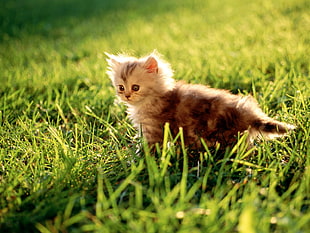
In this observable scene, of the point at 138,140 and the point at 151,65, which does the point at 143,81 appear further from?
the point at 138,140

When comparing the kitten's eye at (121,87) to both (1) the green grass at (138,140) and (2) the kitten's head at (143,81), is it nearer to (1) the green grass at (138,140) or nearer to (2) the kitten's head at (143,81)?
(2) the kitten's head at (143,81)

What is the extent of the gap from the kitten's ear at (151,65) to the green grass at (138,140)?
1.53ft

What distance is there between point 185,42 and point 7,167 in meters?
4.36

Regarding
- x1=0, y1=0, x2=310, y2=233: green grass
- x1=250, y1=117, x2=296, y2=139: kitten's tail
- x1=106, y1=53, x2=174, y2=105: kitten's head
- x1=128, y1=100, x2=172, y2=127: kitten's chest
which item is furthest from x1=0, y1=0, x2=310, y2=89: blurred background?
x1=250, y1=117, x2=296, y2=139: kitten's tail

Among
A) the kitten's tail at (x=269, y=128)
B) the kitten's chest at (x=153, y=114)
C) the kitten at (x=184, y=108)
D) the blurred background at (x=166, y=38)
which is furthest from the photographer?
the blurred background at (x=166, y=38)

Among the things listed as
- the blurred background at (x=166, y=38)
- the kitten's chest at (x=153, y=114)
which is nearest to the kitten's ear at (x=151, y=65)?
the kitten's chest at (x=153, y=114)

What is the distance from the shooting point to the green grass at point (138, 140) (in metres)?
1.47

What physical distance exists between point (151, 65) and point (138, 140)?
0.55 meters

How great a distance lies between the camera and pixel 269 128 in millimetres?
1944

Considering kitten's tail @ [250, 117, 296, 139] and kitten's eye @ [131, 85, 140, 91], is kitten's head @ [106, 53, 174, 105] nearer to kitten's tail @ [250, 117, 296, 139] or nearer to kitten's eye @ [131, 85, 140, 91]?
kitten's eye @ [131, 85, 140, 91]

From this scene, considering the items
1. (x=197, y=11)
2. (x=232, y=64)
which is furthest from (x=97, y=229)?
(x=197, y=11)

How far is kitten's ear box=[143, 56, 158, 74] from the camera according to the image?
239 centimetres

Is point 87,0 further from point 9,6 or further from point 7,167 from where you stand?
point 7,167

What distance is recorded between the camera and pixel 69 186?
1771 mm
